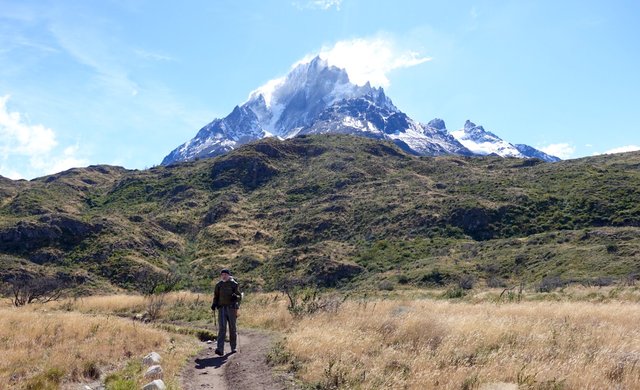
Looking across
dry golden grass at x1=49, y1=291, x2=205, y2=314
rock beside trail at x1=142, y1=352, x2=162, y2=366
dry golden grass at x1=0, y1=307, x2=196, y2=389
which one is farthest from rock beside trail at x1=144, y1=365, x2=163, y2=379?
dry golden grass at x1=49, y1=291, x2=205, y2=314

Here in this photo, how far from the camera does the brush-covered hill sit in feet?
151

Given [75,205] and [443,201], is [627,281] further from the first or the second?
[75,205]

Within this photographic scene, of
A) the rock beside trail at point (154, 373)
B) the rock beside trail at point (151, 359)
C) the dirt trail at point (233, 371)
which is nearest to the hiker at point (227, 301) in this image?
the dirt trail at point (233, 371)

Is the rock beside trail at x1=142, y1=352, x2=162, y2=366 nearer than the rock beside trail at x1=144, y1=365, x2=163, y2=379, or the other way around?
the rock beside trail at x1=144, y1=365, x2=163, y2=379

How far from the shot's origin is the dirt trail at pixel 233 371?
30.3 ft

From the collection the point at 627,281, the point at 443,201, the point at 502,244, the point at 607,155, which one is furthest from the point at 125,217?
the point at 607,155

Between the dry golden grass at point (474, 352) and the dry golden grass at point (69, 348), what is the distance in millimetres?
3665

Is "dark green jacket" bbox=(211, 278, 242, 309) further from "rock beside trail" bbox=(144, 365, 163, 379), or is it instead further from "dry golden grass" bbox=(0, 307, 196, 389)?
"rock beside trail" bbox=(144, 365, 163, 379)

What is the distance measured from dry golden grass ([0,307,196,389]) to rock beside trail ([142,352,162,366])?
0.66 feet

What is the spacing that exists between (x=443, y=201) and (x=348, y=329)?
2343 inches

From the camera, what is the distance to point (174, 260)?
64.0 m

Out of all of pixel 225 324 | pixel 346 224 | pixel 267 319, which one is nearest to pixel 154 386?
pixel 225 324

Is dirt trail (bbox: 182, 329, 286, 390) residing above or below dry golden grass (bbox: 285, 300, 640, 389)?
below

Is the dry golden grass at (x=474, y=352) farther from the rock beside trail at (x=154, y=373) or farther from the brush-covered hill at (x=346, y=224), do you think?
the brush-covered hill at (x=346, y=224)
